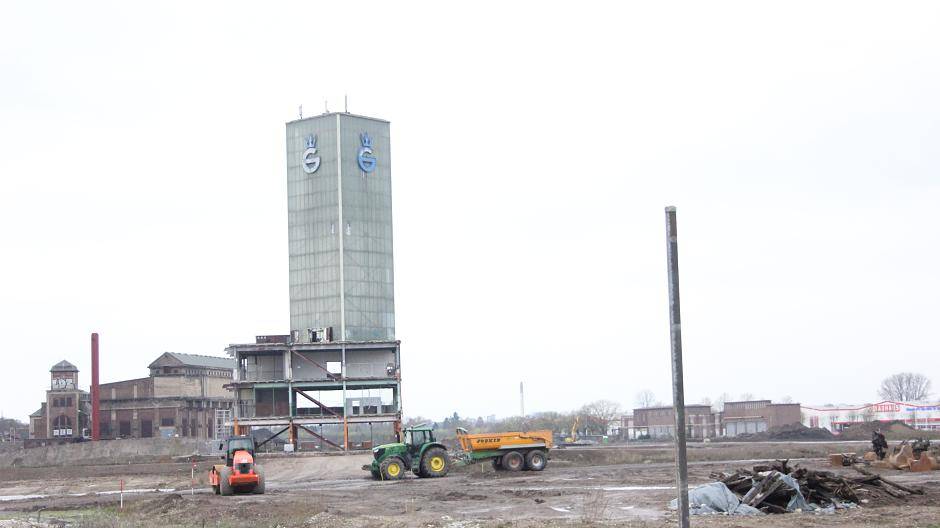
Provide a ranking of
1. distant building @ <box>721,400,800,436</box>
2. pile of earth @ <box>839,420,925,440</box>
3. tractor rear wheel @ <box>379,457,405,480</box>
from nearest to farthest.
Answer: tractor rear wheel @ <box>379,457,405,480</box> < pile of earth @ <box>839,420,925,440</box> < distant building @ <box>721,400,800,436</box>

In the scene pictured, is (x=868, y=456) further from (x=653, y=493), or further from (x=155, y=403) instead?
(x=155, y=403)

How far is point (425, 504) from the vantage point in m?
33.6

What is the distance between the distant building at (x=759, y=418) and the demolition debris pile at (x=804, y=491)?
387 ft

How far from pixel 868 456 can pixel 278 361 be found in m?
60.2

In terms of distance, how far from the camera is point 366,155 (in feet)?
321

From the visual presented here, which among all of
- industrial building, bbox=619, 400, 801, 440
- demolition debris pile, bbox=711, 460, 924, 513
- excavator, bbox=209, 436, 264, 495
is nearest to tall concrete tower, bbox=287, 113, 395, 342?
excavator, bbox=209, 436, 264, 495

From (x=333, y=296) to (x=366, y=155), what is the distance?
13761 millimetres

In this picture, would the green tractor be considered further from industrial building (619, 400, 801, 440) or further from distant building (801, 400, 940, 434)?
distant building (801, 400, 940, 434)

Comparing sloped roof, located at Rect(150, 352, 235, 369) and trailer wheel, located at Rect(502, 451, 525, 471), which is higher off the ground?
sloped roof, located at Rect(150, 352, 235, 369)

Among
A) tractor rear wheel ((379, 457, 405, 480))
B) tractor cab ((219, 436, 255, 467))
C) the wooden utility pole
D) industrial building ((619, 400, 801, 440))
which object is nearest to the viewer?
the wooden utility pole

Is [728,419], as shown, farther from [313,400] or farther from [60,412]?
[60,412]

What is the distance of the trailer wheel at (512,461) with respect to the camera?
5144 centimetres

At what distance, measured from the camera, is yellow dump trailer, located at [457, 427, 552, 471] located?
Result: 51.2 meters

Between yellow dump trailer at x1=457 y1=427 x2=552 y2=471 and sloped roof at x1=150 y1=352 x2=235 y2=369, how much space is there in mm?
87747
